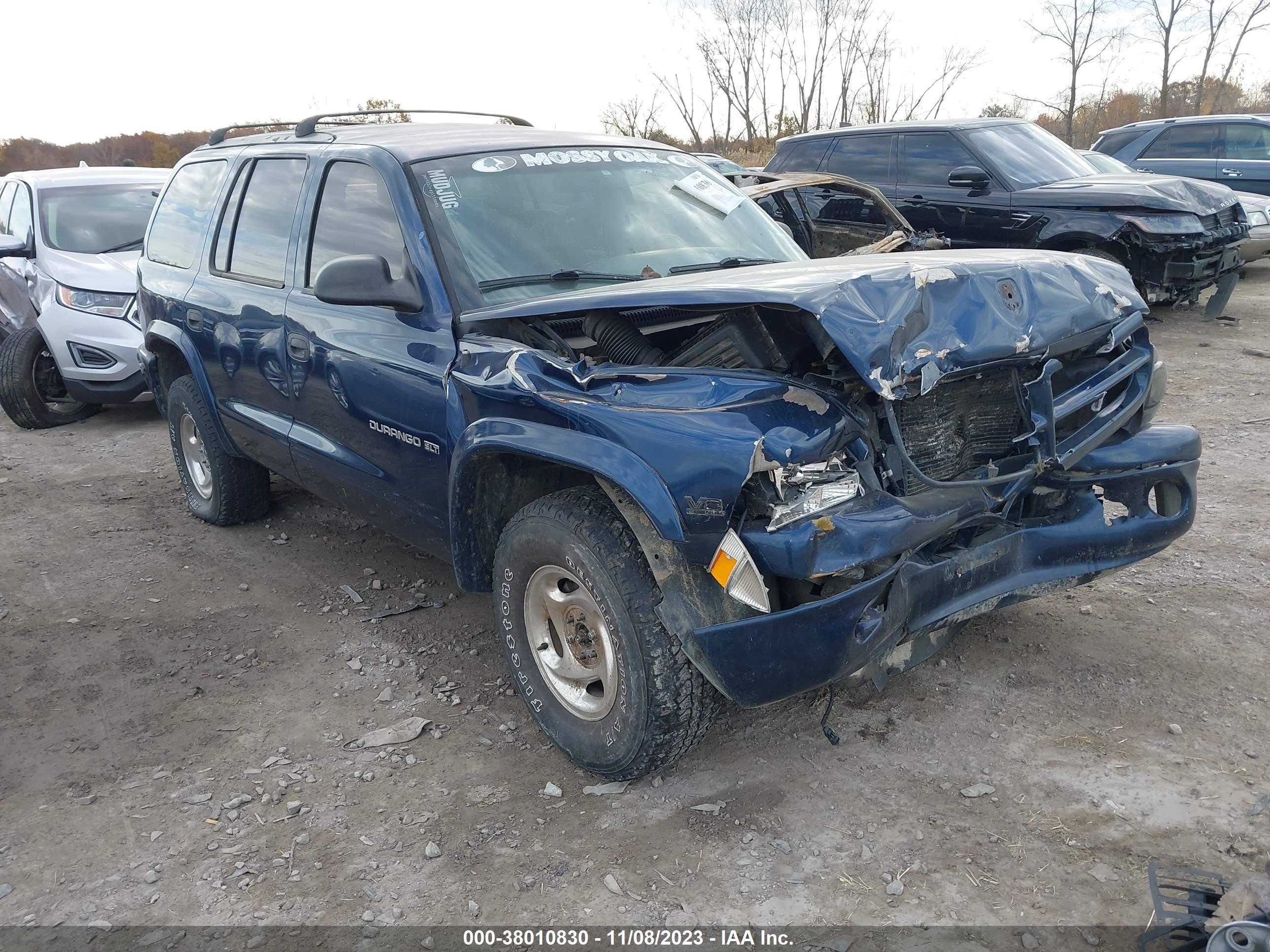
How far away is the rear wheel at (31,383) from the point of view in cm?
782

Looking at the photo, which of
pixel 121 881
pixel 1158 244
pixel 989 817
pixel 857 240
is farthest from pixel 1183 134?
pixel 121 881

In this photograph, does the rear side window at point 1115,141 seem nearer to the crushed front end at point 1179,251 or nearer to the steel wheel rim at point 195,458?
the crushed front end at point 1179,251

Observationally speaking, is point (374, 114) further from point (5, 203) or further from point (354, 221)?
point (5, 203)

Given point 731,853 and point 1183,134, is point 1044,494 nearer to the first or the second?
point 731,853

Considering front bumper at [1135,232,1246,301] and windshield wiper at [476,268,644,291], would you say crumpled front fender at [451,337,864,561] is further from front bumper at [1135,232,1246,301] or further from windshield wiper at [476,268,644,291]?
front bumper at [1135,232,1246,301]

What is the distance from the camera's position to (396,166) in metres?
3.53

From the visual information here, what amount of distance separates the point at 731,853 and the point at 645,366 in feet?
4.46

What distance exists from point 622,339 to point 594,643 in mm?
943

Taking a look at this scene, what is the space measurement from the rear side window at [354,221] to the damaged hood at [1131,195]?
6.61 meters

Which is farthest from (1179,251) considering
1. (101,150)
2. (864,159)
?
(101,150)

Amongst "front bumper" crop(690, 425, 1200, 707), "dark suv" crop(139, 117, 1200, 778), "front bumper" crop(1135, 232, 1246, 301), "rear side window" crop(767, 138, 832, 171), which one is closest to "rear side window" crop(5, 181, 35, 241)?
"dark suv" crop(139, 117, 1200, 778)

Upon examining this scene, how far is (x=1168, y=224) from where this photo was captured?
7.99m

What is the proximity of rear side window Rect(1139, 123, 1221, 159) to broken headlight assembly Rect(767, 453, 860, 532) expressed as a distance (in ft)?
40.6

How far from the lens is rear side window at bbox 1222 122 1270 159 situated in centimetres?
1192
